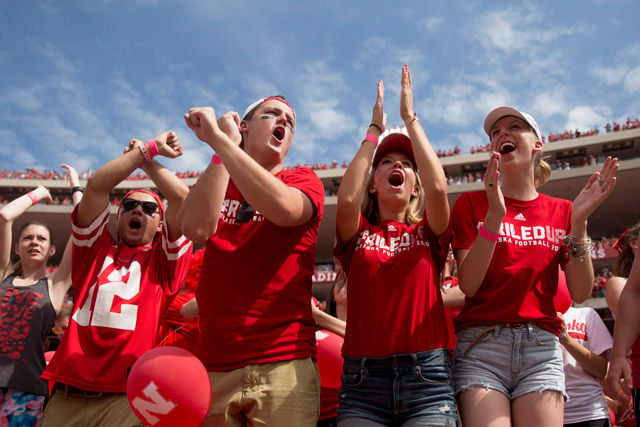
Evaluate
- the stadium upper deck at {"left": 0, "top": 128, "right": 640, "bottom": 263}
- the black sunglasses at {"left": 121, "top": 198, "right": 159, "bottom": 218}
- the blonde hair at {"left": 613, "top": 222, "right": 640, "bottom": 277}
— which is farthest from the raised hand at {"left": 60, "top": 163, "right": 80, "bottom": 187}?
the stadium upper deck at {"left": 0, "top": 128, "right": 640, "bottom": 263}

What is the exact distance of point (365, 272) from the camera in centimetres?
238

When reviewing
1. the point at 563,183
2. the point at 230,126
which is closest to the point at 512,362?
the point at 230,126

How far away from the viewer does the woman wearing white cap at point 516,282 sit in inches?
84.6

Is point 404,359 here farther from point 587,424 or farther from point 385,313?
point 587,424

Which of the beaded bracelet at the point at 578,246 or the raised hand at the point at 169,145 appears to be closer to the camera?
the beaded bracelet at the point at 578,246

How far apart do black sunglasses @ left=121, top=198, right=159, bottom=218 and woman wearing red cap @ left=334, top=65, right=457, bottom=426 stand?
135cm

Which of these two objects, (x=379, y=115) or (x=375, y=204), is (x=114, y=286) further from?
(x=379, y=115)

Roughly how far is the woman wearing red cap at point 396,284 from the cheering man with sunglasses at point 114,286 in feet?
3.36

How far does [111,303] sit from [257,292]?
115 cm

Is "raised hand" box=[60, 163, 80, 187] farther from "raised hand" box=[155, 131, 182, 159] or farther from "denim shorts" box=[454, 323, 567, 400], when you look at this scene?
"denim shorts" box=[454, 323, 567, 400]

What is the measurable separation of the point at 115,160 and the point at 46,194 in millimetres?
1532

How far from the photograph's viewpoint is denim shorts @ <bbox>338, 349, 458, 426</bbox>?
205cm

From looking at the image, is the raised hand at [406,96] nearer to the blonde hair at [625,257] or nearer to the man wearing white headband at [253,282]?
the man wearing white headband at [253,282]

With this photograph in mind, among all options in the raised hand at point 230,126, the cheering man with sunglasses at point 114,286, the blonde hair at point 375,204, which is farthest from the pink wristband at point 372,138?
the cheering man with sunglasses at point 114,286
